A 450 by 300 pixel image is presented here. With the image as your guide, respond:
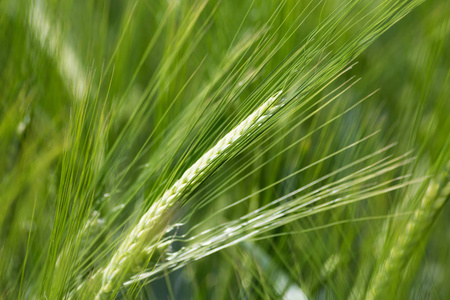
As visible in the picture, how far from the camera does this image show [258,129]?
1.19 ft

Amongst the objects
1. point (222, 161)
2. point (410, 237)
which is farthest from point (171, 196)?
point (410, 237)

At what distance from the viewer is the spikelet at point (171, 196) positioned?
1.18 ft

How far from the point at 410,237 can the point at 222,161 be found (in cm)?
15

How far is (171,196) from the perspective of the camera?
0.37m

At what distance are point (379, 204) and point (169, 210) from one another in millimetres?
234

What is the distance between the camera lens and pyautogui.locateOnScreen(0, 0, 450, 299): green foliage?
0.40 meters

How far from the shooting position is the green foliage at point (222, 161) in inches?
15.7

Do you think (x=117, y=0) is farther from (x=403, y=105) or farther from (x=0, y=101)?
(x=403, y=105)

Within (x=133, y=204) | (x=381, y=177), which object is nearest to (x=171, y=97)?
(x=133, y=204)

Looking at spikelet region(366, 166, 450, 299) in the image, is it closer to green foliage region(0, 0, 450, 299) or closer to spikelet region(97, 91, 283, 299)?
green foliage region(0, 0, 450, 299)

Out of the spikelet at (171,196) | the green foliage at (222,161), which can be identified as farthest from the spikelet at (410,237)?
the spikelet at (171,196)

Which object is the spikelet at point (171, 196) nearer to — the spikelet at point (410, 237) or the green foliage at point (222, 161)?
the green foliage at point (222, 161)

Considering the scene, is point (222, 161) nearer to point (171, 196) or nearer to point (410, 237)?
point (171, 196)

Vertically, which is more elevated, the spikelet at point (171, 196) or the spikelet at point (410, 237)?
the spikelet at point (171, 196)
